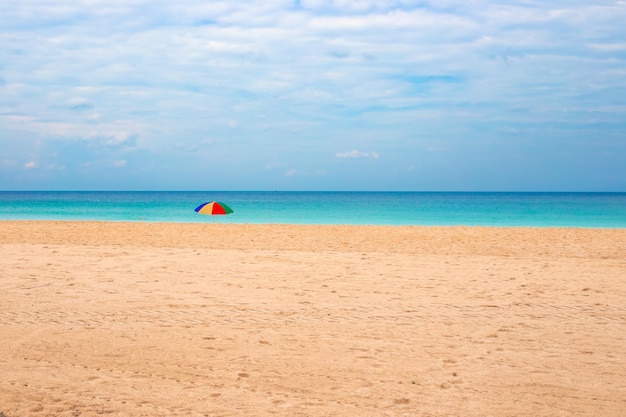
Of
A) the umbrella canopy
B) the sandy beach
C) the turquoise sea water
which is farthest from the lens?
the turquoise sea water

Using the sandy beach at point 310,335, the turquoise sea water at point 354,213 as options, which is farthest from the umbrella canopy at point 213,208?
the sandy beach at point 310,335

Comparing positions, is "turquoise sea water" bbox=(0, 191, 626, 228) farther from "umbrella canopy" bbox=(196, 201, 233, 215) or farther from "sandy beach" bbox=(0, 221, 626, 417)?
"sandy beach" bbox=(0, 221, 626, 417)

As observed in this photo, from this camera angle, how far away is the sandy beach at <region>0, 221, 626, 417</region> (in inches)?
214

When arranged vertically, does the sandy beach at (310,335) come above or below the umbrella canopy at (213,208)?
below

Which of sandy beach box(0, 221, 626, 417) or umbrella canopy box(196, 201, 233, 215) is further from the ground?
umbrella canopy box(196, 201, 233, 215)

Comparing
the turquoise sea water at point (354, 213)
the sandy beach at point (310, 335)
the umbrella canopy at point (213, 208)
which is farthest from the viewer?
the turquoise sea water at point (354, 213)

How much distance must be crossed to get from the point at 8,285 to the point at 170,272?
2933 mm

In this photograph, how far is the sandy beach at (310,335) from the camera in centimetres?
544

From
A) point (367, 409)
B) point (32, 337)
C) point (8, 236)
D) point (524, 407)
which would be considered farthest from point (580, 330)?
point (8, 236)

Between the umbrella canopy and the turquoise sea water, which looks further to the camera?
the turquoise sea water

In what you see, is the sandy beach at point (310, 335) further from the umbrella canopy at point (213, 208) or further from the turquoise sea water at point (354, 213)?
the turquoise sea water at point (354, 213)

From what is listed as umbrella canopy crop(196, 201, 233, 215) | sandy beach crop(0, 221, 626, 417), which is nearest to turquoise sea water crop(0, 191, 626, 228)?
umbrella canopy crop(196, 201, 233, 215)

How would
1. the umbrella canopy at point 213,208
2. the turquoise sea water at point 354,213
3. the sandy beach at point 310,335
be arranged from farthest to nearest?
the turquoise sea water at point 354,213
the umbrella canopy at point 213,208
the sandy beach at point 310,335

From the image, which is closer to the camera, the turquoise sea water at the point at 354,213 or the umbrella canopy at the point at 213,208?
the umbrella canopy at the point at 213,208
